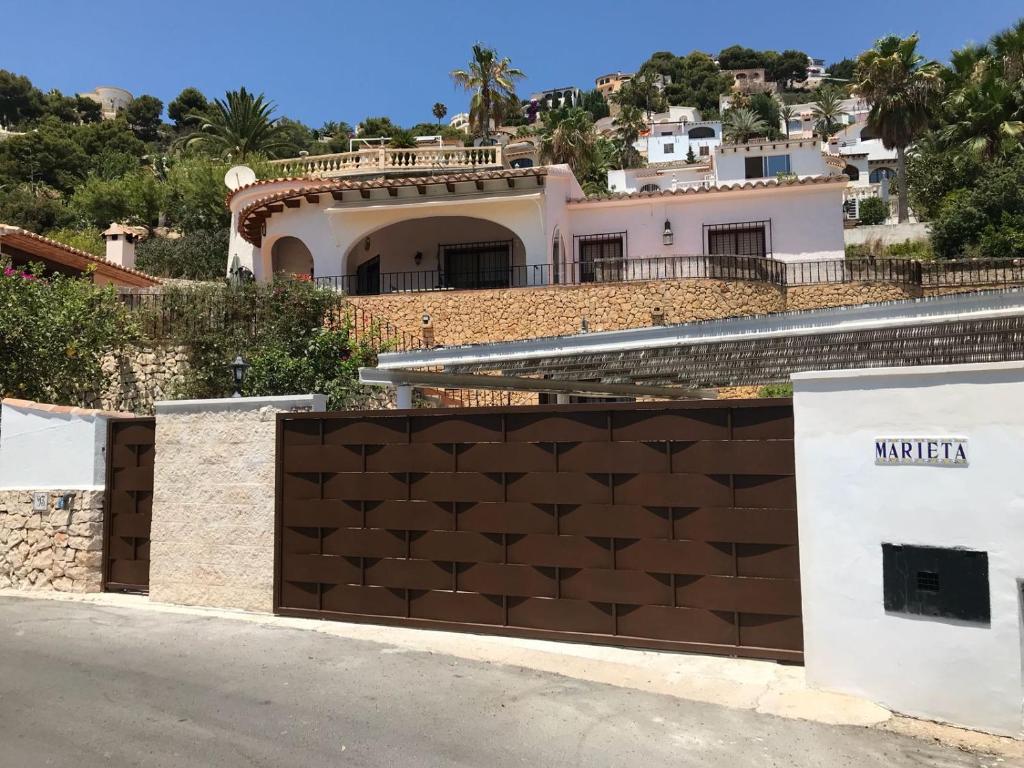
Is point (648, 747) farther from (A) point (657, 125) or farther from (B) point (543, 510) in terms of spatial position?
(A) point (657, 125)

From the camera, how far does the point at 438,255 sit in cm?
2562

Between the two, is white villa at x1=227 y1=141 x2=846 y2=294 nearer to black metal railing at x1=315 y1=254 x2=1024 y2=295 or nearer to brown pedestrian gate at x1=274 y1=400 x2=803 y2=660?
black metal railing at x1=315 y1=254 x2=1024 y2=295

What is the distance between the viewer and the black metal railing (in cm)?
2036

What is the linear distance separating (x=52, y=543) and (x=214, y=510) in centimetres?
270

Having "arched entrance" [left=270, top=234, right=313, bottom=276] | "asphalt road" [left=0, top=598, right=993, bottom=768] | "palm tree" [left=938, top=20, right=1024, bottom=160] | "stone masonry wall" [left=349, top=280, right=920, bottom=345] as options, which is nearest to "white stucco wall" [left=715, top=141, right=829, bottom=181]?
"palm tree" [left=938, top=20, right=1024, bottom=160]

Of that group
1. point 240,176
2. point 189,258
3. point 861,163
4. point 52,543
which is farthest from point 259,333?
point 861,163

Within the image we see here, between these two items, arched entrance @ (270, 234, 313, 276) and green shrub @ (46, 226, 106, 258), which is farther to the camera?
green shrub @ (46, 226, 106, 258)

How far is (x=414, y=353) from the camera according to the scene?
330 inches

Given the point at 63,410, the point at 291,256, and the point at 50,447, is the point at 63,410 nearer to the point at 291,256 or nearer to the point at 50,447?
the point at 50,447

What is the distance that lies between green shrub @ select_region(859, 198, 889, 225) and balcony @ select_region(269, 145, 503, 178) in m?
27.2

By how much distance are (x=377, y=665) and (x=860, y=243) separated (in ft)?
116

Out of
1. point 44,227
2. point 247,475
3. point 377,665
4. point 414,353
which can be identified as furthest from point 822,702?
point 44,227

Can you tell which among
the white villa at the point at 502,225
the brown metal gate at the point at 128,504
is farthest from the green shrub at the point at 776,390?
the brown metal gate at the point at 128,504

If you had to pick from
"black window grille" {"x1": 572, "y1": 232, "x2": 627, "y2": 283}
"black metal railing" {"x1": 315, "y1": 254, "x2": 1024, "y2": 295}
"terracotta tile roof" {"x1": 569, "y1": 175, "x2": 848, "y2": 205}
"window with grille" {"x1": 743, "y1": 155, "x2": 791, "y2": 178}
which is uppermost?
"window with grille" {"x1": 743, "y1": 155, "x2": 791, "y2": 178}
